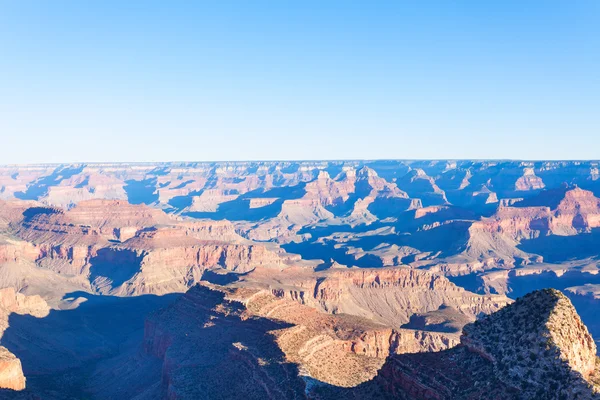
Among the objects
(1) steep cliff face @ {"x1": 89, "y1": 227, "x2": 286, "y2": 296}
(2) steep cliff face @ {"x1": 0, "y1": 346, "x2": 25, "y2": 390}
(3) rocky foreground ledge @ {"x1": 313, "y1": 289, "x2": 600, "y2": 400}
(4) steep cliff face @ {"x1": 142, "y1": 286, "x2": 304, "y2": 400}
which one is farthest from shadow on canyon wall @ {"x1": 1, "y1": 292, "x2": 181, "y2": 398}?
(3) rocky foreground ledge @ {"x1": 313, "y1": 289, "x2": 600, "y2": 400}

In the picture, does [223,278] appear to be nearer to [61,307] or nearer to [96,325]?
[96,325]

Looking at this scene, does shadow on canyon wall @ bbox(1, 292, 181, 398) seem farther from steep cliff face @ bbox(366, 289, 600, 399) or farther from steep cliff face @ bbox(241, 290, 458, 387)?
steep cliff face @ bbox(366, 289, 600, 399)

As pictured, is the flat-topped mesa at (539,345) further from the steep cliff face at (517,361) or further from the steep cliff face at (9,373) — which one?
the steep cliff face at (9,373)

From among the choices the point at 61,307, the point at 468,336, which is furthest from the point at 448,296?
the point at 468,336

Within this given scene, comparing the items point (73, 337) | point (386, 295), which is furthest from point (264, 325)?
point (386, 295)

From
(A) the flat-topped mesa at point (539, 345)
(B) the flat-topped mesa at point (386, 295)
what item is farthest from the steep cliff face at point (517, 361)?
(B) the flat-topped mesa at point (386, 295)

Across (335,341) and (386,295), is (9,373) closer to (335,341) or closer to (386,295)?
(335,341)
